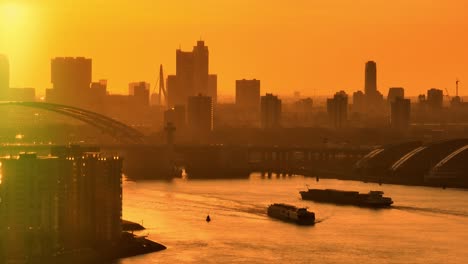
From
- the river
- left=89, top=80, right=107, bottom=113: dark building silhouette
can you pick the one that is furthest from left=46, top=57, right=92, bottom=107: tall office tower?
the river

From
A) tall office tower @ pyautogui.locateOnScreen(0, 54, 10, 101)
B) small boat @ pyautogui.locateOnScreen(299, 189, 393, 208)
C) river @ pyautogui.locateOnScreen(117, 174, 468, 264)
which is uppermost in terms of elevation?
tall office tower @ pyautogui.locateOnScreen(0, 54, 10, 101)

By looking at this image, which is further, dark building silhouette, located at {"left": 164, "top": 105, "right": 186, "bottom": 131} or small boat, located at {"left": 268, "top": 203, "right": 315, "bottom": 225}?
dark building silhouette, located at {"left": 164, "top": 105, "right": 186, "bottom": 131}

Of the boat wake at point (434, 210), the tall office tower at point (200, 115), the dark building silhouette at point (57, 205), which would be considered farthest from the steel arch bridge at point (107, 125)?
the dark building silhouette at point (57, 205)

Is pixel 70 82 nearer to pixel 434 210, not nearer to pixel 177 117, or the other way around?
pixel 177 117

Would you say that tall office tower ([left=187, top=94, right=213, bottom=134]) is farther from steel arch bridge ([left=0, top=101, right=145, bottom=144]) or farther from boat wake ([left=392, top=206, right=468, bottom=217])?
boat wake ([left=392, top=206, right=468, bottom=217])

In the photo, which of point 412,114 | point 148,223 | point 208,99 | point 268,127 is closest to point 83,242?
point 148,223

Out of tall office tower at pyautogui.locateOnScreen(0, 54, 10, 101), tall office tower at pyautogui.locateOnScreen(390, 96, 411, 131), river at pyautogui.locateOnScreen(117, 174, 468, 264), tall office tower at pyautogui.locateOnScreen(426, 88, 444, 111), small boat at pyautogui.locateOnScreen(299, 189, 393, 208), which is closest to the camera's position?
river at pyautogui.locateOnScreen(117, 174, 468, 264)

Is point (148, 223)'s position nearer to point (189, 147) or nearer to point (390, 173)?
point (390, 173)

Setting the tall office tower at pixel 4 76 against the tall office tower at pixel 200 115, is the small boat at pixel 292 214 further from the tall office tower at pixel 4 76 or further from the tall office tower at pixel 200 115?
the tall office tower at pixel 4 76

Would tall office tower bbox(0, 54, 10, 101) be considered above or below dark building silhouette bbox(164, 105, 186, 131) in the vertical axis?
above
